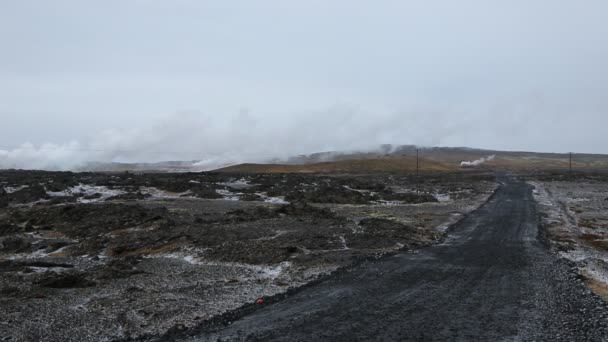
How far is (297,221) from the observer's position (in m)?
30.0

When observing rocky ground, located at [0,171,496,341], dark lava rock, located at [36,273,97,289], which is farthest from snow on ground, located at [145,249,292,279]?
dark lava rock, located at [36,273,97,289]

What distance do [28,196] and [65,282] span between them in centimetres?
3519

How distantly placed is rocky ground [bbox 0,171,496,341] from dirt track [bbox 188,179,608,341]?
1.40 m

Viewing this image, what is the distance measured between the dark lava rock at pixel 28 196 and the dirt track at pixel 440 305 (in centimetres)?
3746

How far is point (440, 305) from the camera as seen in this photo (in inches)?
499

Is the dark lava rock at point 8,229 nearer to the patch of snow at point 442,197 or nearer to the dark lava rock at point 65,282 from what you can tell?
the dark lava rock at point 65,282

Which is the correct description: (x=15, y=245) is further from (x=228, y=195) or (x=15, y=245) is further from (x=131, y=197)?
(x=228, y=195)

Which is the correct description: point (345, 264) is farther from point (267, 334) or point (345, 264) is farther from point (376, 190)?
point (376, 190)

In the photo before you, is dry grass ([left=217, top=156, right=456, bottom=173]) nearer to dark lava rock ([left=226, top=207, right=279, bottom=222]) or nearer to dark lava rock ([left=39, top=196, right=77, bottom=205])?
dark lava rock ([left=39, top=196, right=77, bottom=205])

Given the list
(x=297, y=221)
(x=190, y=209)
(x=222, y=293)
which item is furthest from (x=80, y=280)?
(x=190, y=209)

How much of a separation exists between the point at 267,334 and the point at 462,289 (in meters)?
6.89

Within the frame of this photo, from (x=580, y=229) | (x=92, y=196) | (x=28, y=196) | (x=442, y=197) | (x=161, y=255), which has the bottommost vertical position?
(x=442, y=197)

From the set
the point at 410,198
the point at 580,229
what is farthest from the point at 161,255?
the point at 410,198

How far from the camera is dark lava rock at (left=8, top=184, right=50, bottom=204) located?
43.5m
